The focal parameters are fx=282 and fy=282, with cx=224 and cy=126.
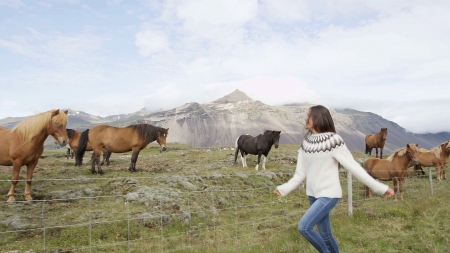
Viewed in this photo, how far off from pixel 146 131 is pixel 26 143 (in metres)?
5.90

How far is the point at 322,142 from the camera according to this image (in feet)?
13.3

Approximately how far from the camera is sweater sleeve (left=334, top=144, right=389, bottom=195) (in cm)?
378

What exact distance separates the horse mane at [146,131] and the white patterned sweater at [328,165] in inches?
413

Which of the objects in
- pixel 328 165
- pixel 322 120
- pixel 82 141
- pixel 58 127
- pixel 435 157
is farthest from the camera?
pixel 435 157

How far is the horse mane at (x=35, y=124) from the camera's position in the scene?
7.94 m

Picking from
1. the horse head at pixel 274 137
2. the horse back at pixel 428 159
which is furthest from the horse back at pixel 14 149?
the horse back at pixel 428 159

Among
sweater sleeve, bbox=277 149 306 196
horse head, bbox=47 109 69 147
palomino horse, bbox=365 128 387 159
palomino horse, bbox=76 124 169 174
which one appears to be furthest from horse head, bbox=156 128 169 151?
palomino horse, bbox=365 128 387 159

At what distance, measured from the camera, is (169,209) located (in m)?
8.50

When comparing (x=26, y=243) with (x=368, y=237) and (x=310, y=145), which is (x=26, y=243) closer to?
(x=310, y=145)

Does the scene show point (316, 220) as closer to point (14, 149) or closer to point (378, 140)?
point (14, 149)

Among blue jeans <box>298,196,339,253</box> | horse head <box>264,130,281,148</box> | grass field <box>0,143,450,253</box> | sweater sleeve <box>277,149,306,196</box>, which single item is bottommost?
grass field <box>0,143,450,253</box>

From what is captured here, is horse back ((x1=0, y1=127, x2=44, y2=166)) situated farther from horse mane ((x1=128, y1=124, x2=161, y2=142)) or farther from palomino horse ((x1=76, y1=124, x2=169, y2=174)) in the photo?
horse mane ((x1=128, y1=124, x2=161, y2=142))

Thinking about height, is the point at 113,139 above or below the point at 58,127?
below

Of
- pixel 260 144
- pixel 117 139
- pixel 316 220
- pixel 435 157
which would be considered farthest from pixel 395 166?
pixel 117 139
